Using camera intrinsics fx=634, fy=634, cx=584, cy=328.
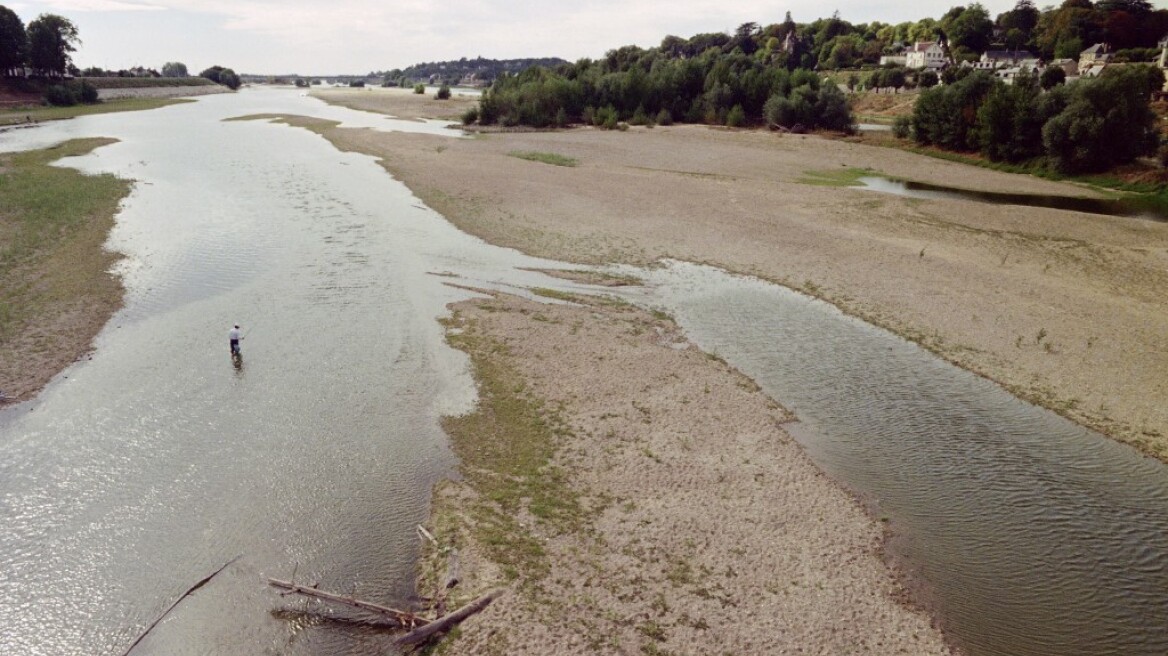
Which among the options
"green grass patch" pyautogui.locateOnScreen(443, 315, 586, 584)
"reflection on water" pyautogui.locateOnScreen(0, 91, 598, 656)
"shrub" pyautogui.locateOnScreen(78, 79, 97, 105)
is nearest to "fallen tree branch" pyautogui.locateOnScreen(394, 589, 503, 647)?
"reflection on water" pyautogui.locateOnScreen(0, 91, 598, 656)

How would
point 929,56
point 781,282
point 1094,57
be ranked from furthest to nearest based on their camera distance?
point 929,56, point 1094,57, point 781,282

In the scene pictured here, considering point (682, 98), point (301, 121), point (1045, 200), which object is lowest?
point (1045, 200)

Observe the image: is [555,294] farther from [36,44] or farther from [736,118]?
[36,44]

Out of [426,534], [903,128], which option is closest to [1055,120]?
[903,128]

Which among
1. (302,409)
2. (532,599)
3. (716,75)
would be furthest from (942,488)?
(716,75)

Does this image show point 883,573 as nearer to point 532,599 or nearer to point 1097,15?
point 532,599

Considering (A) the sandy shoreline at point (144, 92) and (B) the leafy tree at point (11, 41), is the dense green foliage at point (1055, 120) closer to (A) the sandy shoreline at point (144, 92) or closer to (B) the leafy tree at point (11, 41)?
(B) the leafy tree at point (11, 41)

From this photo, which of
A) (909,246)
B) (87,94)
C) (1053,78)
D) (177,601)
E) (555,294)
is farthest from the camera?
(87,94)
